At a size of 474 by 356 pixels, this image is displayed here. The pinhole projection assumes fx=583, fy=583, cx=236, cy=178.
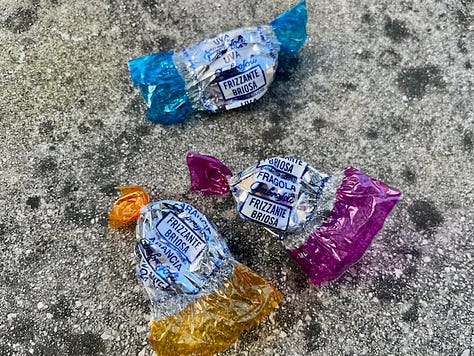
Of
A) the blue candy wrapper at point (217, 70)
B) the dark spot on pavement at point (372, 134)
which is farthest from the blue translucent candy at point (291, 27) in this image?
the dark spot on pavement at point (372, 134)

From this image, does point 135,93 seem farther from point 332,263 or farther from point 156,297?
point 332,263

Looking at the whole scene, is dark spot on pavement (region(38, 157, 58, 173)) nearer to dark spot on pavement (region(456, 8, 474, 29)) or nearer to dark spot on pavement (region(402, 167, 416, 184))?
dark spot on pavement (region(402, 167, 416, 184))

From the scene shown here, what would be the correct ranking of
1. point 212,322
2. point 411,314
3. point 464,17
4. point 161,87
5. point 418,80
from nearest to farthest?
point 212,322 → point 411,314 → point 161,87 → point 418,80 → point 464,17

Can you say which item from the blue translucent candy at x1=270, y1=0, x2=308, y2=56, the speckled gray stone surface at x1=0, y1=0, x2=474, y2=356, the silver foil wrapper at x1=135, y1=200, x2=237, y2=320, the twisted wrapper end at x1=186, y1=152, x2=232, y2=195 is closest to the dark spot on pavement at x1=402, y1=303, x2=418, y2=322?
the speckled gray stone surface at x1=0, y1=0, x2=474, y2=356

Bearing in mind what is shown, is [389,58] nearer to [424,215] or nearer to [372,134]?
[372,134]

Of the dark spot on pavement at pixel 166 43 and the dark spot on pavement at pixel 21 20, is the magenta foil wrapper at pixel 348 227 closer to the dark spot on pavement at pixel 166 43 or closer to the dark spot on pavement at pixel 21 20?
the dark spot on pavement at pixel 166 43

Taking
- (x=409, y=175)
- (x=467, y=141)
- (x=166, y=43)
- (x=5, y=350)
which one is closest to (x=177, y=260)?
(x=5, y=350)
